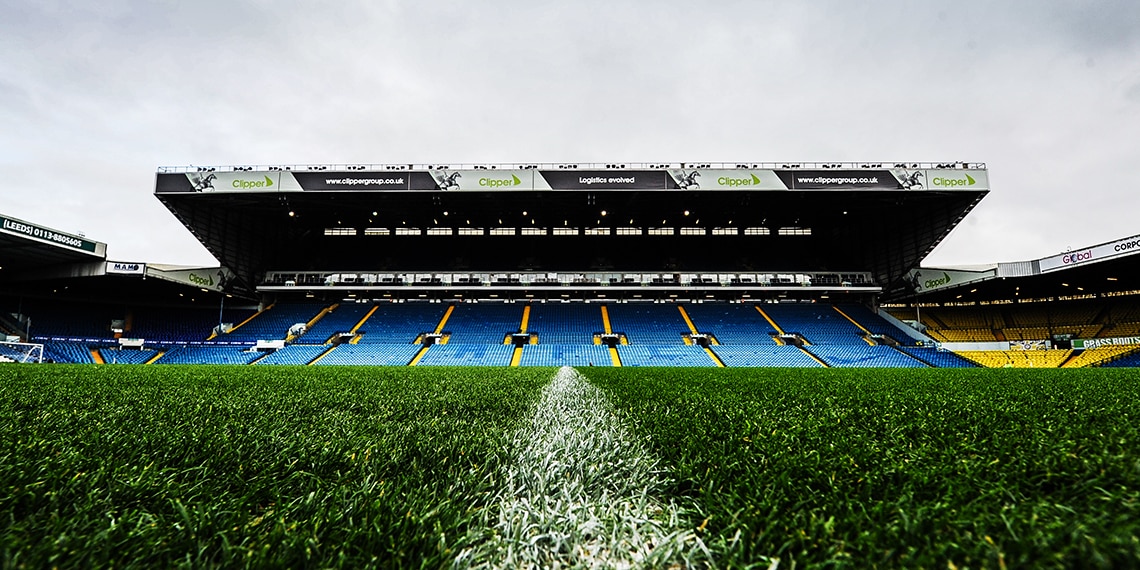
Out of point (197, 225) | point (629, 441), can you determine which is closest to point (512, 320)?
point (197, 225)

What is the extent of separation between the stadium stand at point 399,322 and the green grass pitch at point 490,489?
2627 cm

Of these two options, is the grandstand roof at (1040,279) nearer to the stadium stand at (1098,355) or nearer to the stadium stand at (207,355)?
the stadium stand at (1098,355)

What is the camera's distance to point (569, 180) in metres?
25.2

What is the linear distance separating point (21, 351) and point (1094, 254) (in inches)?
1928

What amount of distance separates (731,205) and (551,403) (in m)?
27.5

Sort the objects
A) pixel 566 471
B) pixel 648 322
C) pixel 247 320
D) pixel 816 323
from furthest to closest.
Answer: pixel 247 320
pixel 648 322
pixel 816 323
pixel 566 471

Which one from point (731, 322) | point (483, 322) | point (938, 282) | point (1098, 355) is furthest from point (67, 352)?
point (1098, 355)

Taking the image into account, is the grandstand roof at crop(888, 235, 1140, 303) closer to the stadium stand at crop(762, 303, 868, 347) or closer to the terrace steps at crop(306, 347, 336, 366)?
the stadium stand at crop(762, 303, 868, 347)

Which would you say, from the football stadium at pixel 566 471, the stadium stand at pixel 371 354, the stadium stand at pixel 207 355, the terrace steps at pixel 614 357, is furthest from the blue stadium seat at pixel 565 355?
the football stadium at pixel 566 471

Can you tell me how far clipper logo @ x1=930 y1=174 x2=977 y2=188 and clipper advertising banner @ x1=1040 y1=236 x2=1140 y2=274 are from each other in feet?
16.1

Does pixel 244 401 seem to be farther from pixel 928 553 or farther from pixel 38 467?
pixel 928 553

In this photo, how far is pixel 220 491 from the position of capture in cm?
135


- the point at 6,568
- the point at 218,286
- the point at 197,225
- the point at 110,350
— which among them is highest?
the point at 197,225

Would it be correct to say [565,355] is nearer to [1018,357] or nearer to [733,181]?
[733,181]
